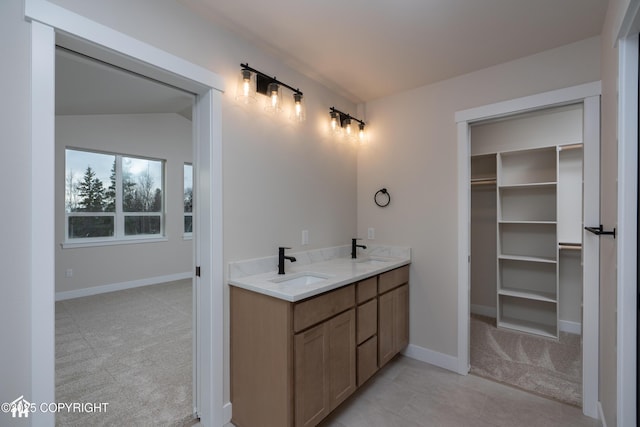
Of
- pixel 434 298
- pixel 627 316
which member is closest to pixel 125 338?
pixel 434 298

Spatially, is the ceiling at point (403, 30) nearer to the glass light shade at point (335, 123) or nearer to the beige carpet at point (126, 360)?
Result: the glass light shade at point (335, 123)

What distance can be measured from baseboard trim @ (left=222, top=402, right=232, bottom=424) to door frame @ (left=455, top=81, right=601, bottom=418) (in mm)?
1887

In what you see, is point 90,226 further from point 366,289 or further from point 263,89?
point 366,289

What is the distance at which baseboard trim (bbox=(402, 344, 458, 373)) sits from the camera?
2590 millimetres

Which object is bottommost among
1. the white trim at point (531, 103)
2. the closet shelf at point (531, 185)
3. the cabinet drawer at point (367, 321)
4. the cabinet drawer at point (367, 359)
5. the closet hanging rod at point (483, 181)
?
the cabinet drawer at point (367, 359)

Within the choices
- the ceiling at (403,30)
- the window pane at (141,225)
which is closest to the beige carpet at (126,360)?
the window pane at (141,225)

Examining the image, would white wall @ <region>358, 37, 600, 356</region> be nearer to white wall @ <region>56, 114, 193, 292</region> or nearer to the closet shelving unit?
the closet shelving unit

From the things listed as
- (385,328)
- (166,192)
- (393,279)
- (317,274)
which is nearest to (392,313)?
(385,328)

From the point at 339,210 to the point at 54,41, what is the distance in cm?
229

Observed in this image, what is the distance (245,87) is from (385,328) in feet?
7.04

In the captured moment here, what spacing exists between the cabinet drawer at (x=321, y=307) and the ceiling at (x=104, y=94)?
1.90 meters

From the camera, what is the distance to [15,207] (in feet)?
3.97

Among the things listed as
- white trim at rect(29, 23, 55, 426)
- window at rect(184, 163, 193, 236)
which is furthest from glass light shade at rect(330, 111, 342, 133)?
window at rect(184, 163, 193, 236)

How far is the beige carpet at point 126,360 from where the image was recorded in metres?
2.01
